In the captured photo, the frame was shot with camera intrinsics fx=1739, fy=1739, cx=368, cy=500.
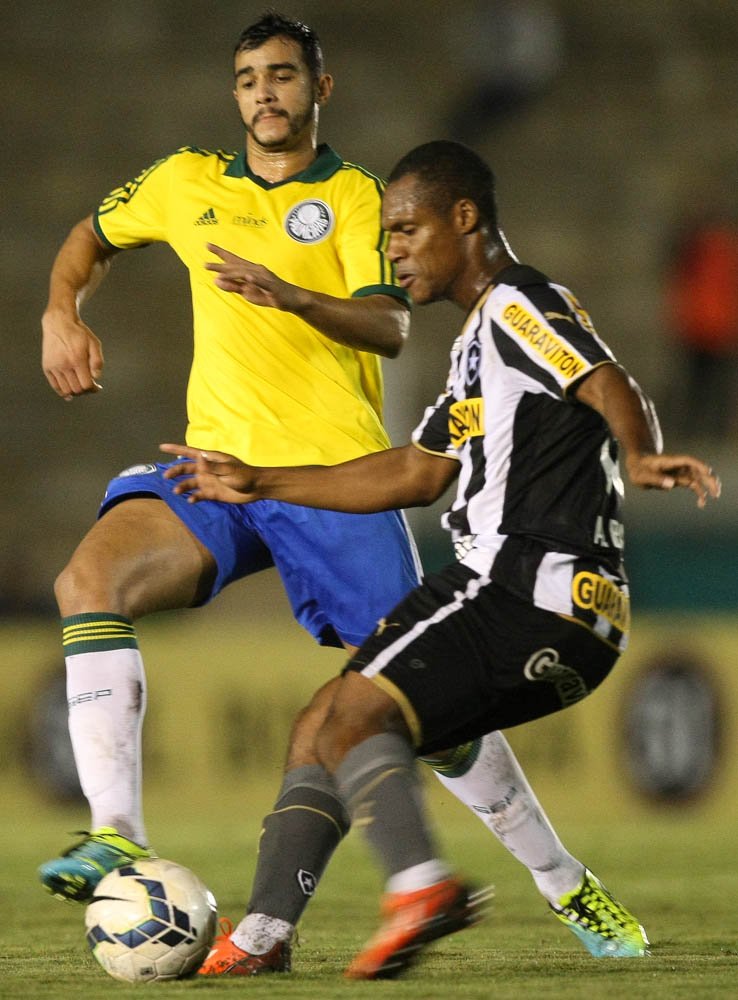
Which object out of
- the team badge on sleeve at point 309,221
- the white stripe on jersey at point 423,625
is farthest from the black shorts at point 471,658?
the team badge on sleeve at point 309,221

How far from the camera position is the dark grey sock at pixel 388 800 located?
3.33 meters

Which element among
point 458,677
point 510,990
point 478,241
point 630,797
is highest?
point 478,241

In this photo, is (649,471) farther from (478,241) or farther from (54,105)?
(54,105)

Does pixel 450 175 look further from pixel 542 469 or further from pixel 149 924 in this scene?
pixel 149 924

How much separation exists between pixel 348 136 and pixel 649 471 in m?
12.6

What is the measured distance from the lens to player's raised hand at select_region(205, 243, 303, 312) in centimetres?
388

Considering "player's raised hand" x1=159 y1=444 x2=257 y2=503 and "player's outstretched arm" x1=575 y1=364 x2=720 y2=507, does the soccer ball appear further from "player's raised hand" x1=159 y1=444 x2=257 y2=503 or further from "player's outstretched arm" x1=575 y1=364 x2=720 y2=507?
"player's outstretched arm" x1=575 y1=364 x2=720 y2=507

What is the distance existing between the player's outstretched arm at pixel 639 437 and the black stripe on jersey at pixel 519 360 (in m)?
0.07

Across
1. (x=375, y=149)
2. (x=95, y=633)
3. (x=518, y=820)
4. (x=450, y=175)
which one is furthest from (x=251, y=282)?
(x=375, y=149)

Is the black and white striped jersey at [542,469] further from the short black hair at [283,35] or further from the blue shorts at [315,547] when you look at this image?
the short black hair at [283,35]

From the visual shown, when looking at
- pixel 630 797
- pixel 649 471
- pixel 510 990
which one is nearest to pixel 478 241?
pixel 649 471

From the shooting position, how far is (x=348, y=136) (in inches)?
603

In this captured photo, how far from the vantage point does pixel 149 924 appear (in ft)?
11.8

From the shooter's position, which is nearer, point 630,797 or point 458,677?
point 458,677
